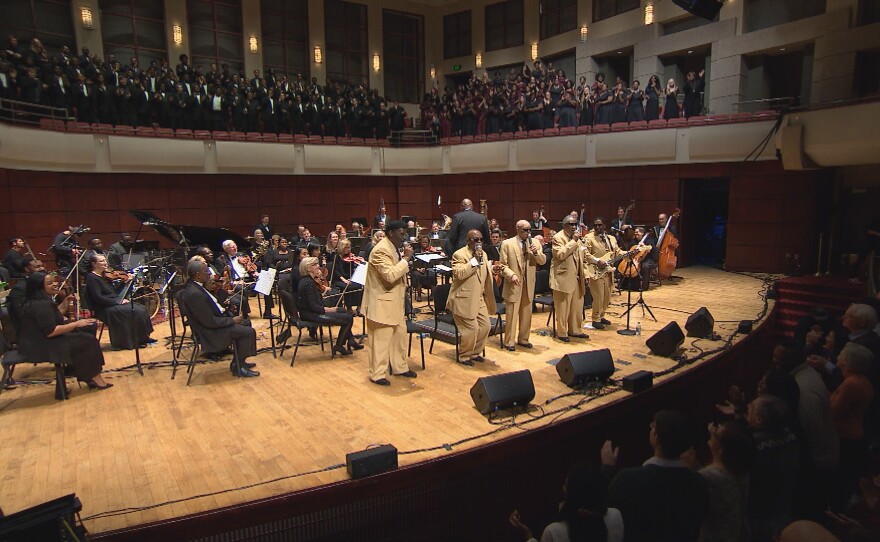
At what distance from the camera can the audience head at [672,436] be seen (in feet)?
7.94

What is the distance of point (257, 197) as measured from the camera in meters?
15.6

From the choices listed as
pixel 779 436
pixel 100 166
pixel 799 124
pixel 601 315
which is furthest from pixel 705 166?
pixel 100 166

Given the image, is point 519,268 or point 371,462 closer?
point 371,462

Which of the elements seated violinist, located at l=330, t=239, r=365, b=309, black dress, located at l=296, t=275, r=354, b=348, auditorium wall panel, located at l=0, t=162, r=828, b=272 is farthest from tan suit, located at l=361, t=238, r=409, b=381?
auditorium wall panel, located at l=0, t=162, r=828, b=272

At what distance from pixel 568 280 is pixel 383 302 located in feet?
9.19

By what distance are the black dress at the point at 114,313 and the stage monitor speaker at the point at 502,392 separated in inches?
183

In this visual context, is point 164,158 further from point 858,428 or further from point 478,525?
point 858,428

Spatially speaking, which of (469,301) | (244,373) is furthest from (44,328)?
(469,301)

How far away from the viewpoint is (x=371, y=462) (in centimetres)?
378

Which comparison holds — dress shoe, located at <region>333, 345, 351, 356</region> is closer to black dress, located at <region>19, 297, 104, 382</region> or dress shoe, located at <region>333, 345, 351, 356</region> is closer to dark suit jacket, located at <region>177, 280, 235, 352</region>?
dark suit jacket, located at <region>177, 280, 235, 352</region>

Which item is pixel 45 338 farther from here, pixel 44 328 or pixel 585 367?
pixel 585 367

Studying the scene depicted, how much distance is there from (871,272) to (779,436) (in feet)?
25.8

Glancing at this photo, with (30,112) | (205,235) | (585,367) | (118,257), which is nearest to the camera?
(585,367)

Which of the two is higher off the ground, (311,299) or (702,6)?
(702,6)
